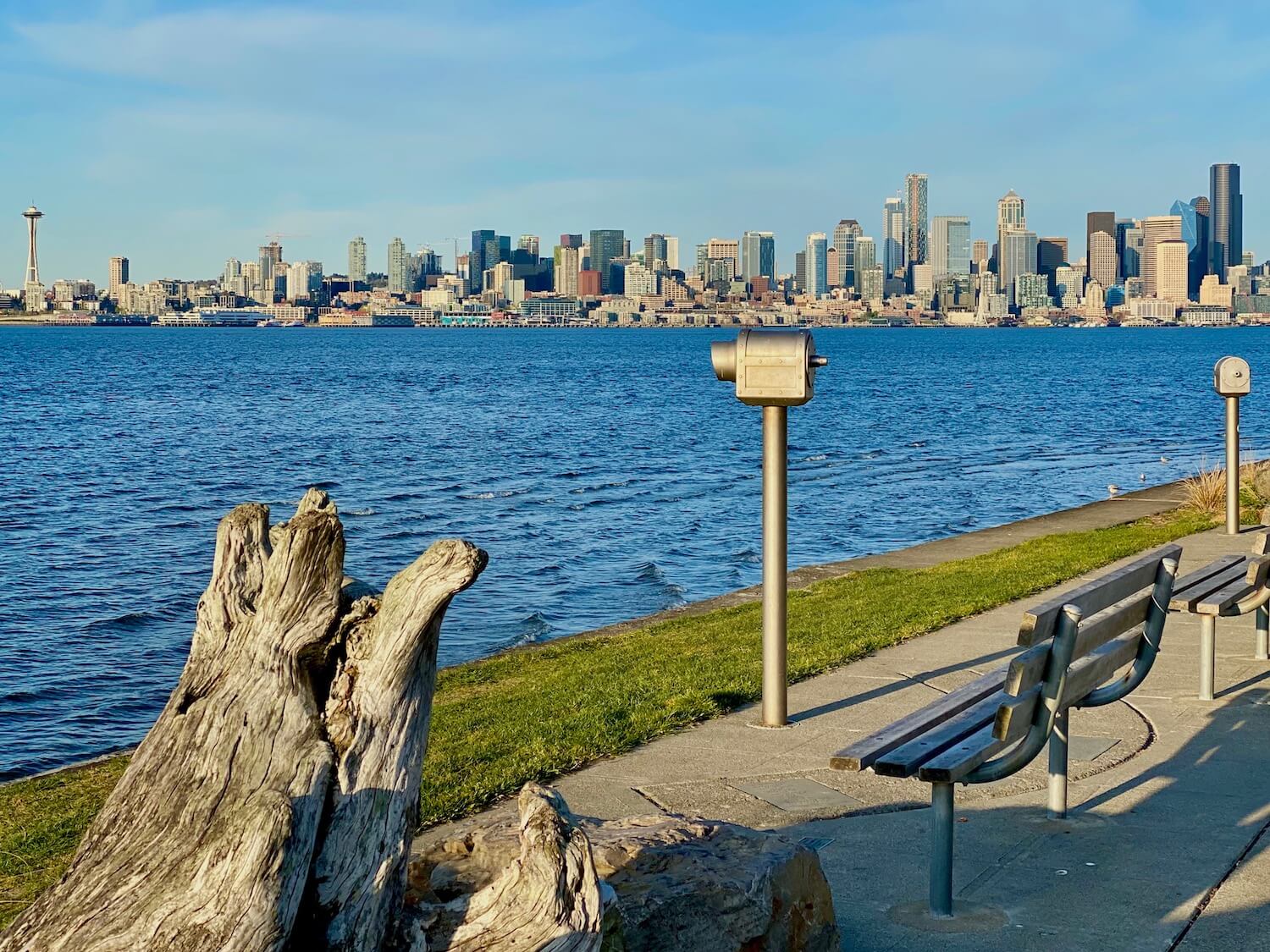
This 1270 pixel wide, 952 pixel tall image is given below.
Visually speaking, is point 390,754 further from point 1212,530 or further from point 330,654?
point 1212,530

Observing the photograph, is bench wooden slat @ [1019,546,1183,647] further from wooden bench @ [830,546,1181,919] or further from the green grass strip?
the green grass strip

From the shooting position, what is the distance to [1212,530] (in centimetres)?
1488

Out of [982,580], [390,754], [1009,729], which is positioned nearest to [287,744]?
[390,754]

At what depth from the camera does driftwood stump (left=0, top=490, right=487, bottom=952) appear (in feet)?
9.68

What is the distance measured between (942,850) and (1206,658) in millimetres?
3594

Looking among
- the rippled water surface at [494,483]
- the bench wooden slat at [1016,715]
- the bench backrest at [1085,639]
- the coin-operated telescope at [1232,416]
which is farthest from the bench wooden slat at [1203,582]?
the rippled water surface at [494,483]

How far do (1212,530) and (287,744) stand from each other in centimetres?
1344

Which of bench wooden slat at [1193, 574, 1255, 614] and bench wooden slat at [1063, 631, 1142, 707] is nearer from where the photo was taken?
bench wooden slat at [1063, 631, 1142, 707]

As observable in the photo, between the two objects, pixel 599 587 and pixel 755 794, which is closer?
pixel 755 794

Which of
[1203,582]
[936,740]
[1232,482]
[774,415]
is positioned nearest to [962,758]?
[936,740]

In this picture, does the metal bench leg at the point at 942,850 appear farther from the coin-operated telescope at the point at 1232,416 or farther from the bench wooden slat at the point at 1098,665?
the coin-operated telescope at the point at 1232,416

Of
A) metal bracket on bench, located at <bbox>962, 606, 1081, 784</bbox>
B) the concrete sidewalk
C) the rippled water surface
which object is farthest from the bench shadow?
the rippled water surface

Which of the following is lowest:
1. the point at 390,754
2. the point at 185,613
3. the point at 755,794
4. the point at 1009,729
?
the point at 185,613

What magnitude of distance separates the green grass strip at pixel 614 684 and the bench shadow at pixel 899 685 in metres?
0.27
